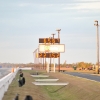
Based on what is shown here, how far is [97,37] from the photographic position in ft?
276

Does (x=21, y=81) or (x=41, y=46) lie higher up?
(x=41, y=46)

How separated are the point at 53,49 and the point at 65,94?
75.1m

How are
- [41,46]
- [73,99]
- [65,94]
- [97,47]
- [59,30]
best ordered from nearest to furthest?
1. [73,99]
2. [65,94]
3. [97,47]
4. [41,46]
5. [59,30]

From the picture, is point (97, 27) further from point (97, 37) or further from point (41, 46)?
point (41, 46)

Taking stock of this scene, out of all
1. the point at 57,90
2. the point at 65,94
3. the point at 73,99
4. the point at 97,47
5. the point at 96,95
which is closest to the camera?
the point at 96,95

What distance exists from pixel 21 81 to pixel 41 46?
264 feet

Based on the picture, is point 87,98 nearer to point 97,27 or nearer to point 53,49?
point 97,27

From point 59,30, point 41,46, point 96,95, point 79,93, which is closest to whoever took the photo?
point 96,95

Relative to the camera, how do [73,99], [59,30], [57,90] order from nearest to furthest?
[73,99] < [57,90] < [59,30]

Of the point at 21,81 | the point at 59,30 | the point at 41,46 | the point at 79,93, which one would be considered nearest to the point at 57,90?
the point at 79,93

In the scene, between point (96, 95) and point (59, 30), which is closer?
point (96, 95)

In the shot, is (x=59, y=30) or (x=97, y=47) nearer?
(x=97, y=47)

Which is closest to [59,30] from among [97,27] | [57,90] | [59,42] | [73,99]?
[59,42]

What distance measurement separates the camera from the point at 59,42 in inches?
4281
